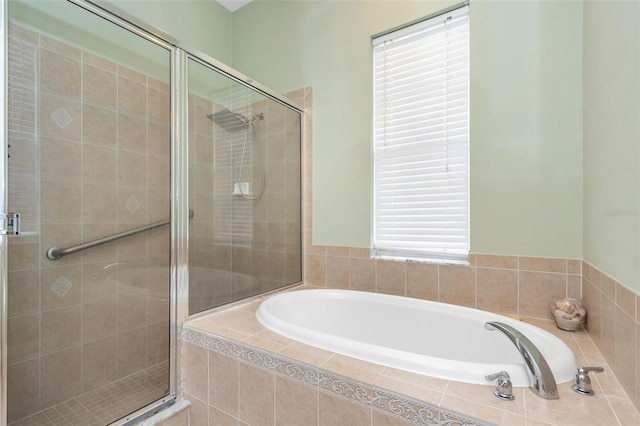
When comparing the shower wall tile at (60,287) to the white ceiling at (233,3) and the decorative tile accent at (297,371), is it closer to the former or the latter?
the decorative tile accent at (297,371)

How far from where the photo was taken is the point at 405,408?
903 mm

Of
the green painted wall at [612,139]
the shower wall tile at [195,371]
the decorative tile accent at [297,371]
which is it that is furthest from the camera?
the shower wall tile at [195,371]

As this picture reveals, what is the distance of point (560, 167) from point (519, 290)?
67 cm

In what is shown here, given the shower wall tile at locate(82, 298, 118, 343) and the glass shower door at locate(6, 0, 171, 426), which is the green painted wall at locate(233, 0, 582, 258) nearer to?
the glass shower door at locate(6, 0, 171, 426)

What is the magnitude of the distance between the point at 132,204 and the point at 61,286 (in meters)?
0.47

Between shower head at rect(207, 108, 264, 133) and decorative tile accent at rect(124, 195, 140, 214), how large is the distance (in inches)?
23.4

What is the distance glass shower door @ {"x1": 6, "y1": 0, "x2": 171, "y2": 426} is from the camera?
123 cm

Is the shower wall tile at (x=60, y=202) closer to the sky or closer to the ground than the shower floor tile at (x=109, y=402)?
closer to the sky

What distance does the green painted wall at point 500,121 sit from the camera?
1542mm

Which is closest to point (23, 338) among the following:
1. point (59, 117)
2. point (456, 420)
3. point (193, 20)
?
point (59, 117)

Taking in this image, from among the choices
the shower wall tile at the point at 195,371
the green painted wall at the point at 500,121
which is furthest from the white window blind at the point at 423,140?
the shower wall tile at the point at 195,371

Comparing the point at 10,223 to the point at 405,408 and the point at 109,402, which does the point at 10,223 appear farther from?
the point at 405,408

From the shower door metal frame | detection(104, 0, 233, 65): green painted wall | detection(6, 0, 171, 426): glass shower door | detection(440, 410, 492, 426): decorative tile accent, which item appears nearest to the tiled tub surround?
detection(440, 410, 492, 426): decorative tile accent

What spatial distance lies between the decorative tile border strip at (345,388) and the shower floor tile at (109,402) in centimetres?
36
